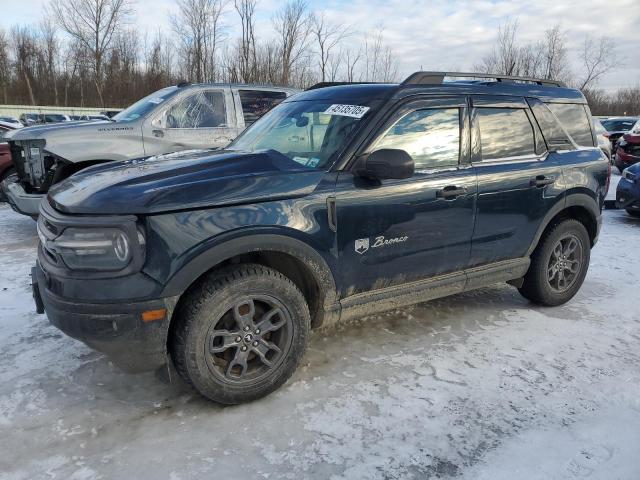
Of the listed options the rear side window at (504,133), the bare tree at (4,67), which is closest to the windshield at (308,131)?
the rear side window at (504,133)

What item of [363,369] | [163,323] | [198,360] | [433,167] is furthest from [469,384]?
[163,323]

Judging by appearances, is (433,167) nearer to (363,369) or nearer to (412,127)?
(412,127)

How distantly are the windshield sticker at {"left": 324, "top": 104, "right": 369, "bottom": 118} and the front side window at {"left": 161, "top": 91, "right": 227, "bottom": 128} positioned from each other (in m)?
3.81

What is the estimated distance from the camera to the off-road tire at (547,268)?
4.29 m

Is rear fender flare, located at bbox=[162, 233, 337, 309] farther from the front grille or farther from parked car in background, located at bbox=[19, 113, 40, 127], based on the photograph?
parked car in background, located at bbox=[19, 113, 40, 127]

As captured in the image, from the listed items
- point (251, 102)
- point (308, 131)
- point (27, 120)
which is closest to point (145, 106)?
point (251, 102)

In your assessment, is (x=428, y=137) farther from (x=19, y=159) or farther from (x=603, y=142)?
(x=603, y=142)

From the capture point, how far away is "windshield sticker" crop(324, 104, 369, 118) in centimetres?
336

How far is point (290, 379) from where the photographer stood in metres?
3.21

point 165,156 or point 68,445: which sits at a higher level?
point 165,156

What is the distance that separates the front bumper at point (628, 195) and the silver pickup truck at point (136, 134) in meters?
6.01

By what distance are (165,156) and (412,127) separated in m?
1.75

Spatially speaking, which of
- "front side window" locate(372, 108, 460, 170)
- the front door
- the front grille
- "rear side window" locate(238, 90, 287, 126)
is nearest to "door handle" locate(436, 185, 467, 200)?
the front door

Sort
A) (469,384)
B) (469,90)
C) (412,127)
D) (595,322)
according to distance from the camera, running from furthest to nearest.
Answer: (595,322)
(469,90)
(412,127)
(469,384)
